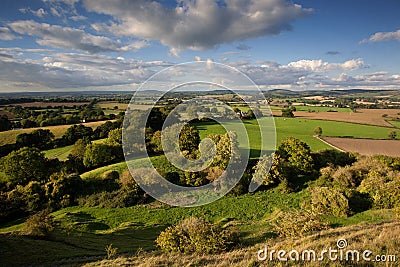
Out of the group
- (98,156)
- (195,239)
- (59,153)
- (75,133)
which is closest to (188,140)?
(98,156)

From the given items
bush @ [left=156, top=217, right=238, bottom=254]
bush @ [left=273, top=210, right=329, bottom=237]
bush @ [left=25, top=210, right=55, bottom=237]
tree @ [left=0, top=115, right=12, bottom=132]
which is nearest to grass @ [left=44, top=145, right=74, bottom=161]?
tree @ [left=0, top=115, right=12, bottom=132]

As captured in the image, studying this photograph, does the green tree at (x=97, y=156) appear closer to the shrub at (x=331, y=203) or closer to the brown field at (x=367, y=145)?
the shrub at (x=331, y=203)

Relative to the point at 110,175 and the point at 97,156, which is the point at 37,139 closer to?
the point at 97,156

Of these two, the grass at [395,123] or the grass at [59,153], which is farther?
the grass at [395,123]

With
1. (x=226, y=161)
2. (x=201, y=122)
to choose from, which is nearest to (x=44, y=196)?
(x=226, y=161)

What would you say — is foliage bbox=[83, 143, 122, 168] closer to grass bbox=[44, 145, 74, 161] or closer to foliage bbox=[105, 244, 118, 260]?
grass bbox=[44, 145, 74, 161]

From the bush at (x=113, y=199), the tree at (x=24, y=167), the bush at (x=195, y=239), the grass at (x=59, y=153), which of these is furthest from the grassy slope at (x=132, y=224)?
the grass at (x=59, y=153)

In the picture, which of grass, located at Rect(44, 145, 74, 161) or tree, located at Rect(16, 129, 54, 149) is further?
tree, located at Rect(16, 129, 54, 149)

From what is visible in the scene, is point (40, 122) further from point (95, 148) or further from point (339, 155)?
point (339, 155)
